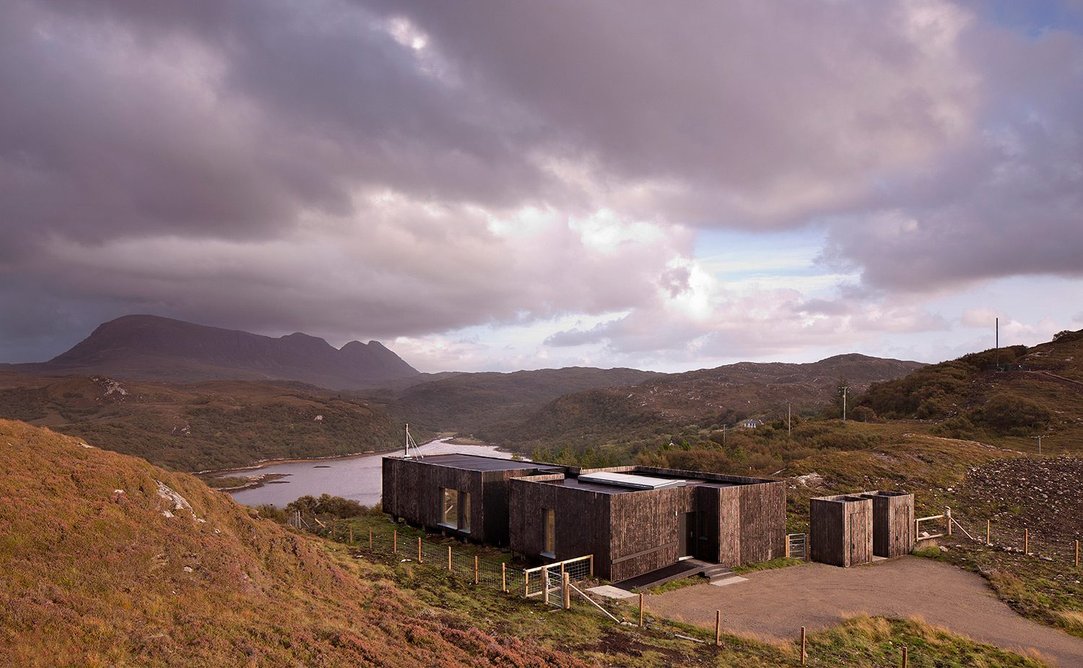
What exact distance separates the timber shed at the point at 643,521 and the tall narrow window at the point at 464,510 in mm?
3026

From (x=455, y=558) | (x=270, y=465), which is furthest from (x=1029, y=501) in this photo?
(x=270, y=465)

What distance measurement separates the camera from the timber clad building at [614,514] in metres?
18.2

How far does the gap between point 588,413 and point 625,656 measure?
85.9 meters

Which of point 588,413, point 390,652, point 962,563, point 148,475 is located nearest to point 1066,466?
point 962,563

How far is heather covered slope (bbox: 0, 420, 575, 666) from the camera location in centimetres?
774

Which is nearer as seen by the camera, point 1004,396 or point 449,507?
point 449,507

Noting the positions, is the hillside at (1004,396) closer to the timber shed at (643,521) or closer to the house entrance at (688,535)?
the timber shed at (643,521)

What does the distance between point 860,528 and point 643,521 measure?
28.2 feet

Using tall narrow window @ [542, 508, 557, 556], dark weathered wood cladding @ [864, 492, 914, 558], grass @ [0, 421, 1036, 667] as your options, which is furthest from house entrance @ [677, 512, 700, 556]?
dark weathered wood cladding @ [864, 492, 914, 558]

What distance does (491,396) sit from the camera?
504ft

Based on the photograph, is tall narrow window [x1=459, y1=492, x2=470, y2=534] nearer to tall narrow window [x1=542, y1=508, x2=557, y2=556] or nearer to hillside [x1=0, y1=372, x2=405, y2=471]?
tall narrow window [x1=542, y1=508, x2=557, y2=556]

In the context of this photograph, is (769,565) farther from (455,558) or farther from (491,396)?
(491,396)

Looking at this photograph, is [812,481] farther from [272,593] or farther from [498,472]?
[272,593]

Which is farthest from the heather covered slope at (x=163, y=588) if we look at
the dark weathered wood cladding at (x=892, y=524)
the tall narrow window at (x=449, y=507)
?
the dark weathered wood cladding at (x=892, y=524)
